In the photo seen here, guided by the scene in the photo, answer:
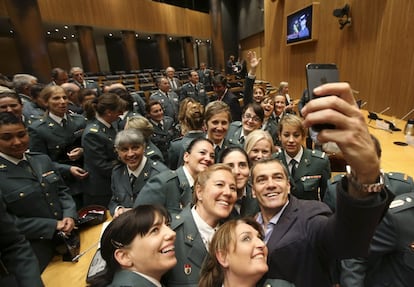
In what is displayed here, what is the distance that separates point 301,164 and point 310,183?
0.19 meters

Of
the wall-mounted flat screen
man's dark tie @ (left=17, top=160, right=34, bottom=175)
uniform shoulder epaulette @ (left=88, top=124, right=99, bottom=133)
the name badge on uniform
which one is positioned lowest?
the name badge on uniform

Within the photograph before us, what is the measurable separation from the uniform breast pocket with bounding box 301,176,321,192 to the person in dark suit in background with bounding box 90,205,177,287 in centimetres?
145

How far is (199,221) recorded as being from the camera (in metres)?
1.51

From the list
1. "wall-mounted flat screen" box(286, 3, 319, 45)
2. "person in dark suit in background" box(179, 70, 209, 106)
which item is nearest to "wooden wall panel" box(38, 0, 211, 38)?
"person in dark suit in background" box(179, 70, 209, 106)

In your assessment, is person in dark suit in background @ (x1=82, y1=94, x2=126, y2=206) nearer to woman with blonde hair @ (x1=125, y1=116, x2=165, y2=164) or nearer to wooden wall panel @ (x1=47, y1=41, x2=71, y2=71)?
woman with blonde hair @ (x1=125, y1=116, x2=165, y2=164)

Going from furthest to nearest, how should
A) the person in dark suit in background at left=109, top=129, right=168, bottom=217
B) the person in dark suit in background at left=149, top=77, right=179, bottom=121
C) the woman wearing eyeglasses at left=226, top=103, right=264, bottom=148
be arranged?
the person in dark suit in background at left=149, top=77, right=179, bottom=121
the woman wearing eyeglasses at left=226, top=103, right=264, bottom=148
the person in dark suit in background at left=109, top=129, right=168, bottom=217

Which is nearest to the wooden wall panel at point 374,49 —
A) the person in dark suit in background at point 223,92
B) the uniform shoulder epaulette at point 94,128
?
the person in dark suit in background at point 223,92

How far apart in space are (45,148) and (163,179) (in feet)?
5.64

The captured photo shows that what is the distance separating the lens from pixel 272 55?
10.2 meters

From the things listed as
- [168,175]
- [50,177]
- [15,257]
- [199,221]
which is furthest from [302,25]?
[15,257]

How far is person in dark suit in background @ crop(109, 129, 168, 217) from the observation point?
2.05 metres

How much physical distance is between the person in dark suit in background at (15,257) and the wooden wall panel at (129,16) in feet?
37.5

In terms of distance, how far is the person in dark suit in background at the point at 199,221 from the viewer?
137cm

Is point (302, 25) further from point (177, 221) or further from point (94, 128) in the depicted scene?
point (177, 221)
